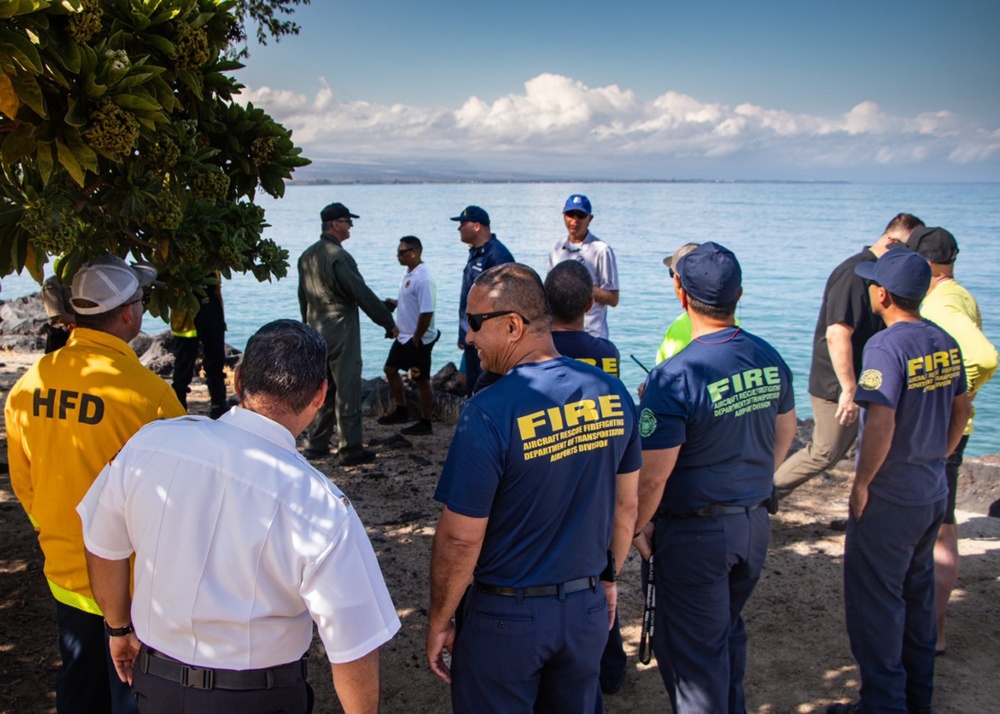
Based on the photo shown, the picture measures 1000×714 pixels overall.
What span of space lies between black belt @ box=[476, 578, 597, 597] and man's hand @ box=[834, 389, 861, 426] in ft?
11.2

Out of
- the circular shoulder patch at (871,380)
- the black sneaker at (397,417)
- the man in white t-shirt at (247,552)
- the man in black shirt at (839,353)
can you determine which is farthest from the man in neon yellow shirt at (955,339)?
the black sneaker at (397,417)

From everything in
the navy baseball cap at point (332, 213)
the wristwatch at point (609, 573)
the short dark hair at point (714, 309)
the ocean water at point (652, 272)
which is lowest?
the ocean water at point (652, 272)

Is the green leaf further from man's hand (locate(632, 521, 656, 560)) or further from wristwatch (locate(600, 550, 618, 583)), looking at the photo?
man's hand (locate(632, 521, 656, 560))

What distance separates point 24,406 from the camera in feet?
10.00

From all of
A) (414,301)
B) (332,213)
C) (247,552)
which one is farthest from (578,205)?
(247,552)

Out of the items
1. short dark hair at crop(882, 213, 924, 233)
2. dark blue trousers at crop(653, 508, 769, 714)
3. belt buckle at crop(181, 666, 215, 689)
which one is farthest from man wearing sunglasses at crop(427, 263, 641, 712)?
short dark hair at crop(882, 213, 924, 233)

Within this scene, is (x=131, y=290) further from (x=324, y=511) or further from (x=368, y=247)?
(x=368, y=247)

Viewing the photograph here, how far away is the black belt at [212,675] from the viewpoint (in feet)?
7.61

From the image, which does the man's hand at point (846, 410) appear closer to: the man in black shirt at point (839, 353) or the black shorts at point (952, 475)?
the man in black shirt at point (839, 353)

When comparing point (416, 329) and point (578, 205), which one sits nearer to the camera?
point (578, 205)

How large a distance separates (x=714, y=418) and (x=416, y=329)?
581cm

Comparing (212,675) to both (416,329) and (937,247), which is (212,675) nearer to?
(937,247)

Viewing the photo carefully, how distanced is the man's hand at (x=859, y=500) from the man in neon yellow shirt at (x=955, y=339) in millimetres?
795

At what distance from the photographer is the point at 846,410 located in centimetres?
559
